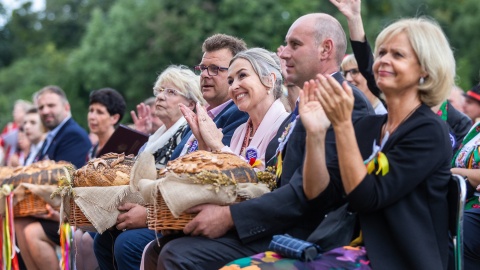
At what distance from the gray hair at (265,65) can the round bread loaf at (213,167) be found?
107 cm

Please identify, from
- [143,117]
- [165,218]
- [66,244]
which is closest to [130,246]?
[66,244]

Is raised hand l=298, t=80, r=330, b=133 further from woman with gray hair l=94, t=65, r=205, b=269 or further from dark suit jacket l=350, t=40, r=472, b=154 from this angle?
woman with gray hair l=94, t=65, r=205, b=269

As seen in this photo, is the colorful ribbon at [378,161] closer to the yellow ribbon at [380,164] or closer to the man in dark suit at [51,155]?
the yellow ribbon at [380,164]

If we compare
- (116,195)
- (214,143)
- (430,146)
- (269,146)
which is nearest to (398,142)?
(430,146)

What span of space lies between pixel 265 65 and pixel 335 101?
5.99 ft

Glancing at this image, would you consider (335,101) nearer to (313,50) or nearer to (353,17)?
(353,17)

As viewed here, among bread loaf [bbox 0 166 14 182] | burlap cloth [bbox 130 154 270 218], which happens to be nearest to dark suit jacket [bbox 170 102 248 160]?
burlap cloth [bbox 130 154 270 218]

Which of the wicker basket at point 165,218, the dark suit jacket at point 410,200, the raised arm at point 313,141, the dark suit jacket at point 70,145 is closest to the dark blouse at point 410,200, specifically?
the dark suit jacket at point 410,200

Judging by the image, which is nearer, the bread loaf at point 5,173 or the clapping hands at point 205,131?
the clapping hands at point 205,131

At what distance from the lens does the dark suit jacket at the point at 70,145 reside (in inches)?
348

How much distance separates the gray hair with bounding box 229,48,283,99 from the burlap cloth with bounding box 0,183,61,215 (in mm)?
2023

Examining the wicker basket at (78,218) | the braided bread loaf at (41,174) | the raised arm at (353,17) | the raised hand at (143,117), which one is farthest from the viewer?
the raised hand at (143,117)

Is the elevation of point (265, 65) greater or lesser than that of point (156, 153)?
greater

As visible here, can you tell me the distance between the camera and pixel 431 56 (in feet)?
13.1
